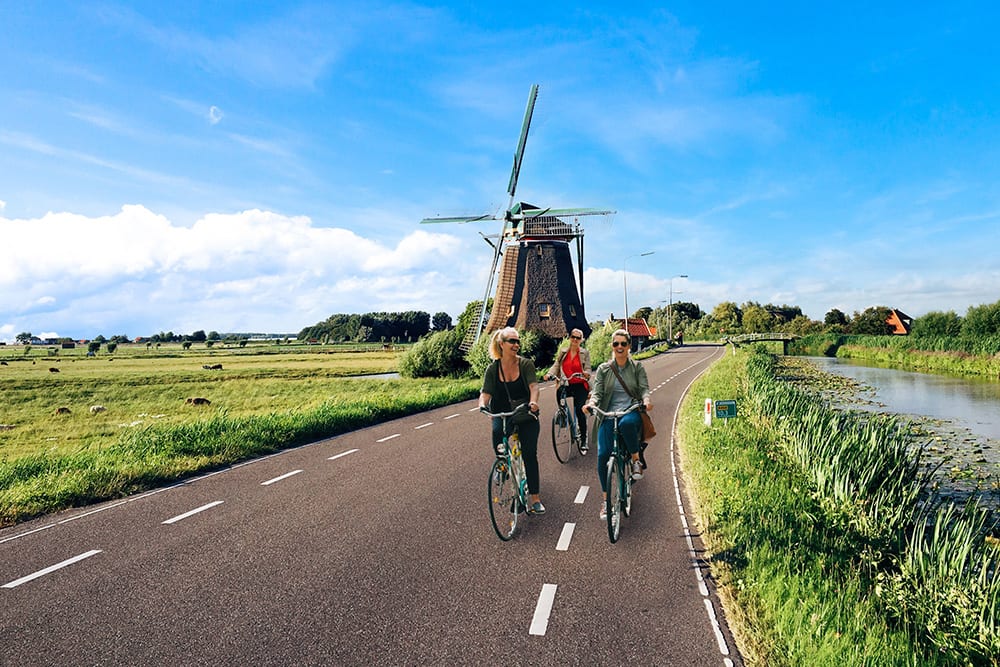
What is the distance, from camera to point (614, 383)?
663 cm

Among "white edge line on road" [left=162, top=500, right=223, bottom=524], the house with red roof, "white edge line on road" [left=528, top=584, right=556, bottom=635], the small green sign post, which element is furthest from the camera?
the house with red roof

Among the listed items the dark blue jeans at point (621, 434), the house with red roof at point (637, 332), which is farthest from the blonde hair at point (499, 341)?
the house with red roof at point (637, 332)

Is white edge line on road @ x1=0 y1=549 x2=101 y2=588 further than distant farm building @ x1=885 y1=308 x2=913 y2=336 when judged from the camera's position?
No

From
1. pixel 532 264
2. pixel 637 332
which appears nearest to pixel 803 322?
pixel 637 332

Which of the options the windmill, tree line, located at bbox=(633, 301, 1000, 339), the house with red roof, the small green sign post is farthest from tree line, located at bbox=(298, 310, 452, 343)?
the small green sign post

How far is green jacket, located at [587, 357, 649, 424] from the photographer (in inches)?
258

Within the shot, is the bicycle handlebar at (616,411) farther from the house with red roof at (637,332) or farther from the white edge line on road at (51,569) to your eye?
the house with red roof at (637,332)

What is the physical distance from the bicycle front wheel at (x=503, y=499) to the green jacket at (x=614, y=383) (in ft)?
3.82

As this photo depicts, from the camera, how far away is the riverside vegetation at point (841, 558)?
4.25m

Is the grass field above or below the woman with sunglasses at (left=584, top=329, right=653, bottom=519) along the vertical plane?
below

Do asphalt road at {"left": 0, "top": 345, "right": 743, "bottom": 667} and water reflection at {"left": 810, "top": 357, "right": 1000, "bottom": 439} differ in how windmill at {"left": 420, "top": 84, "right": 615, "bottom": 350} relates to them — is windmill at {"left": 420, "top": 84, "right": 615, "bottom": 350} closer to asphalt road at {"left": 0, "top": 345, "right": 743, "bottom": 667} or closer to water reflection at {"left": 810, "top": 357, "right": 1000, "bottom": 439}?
water reflection at {"left": 810, "top": 357, "right": 1000, "bottom": 439}

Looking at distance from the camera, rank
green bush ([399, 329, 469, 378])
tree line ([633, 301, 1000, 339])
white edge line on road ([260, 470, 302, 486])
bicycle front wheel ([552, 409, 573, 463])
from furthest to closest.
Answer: tree line ([633, 301, 1000, 339])
green bush ([399, 329, 469, 378])
bicycle front wheel ([552, 409, 573, 463])
white edge line on road ([260, 470, 302, 486])

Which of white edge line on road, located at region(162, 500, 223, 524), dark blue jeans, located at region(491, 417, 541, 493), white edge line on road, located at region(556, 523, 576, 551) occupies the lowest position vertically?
white edge line on road, located at region(556, 523, 576, 551)

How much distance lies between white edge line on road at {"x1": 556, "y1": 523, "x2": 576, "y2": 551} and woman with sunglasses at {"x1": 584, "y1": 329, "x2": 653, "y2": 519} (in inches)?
15.3
